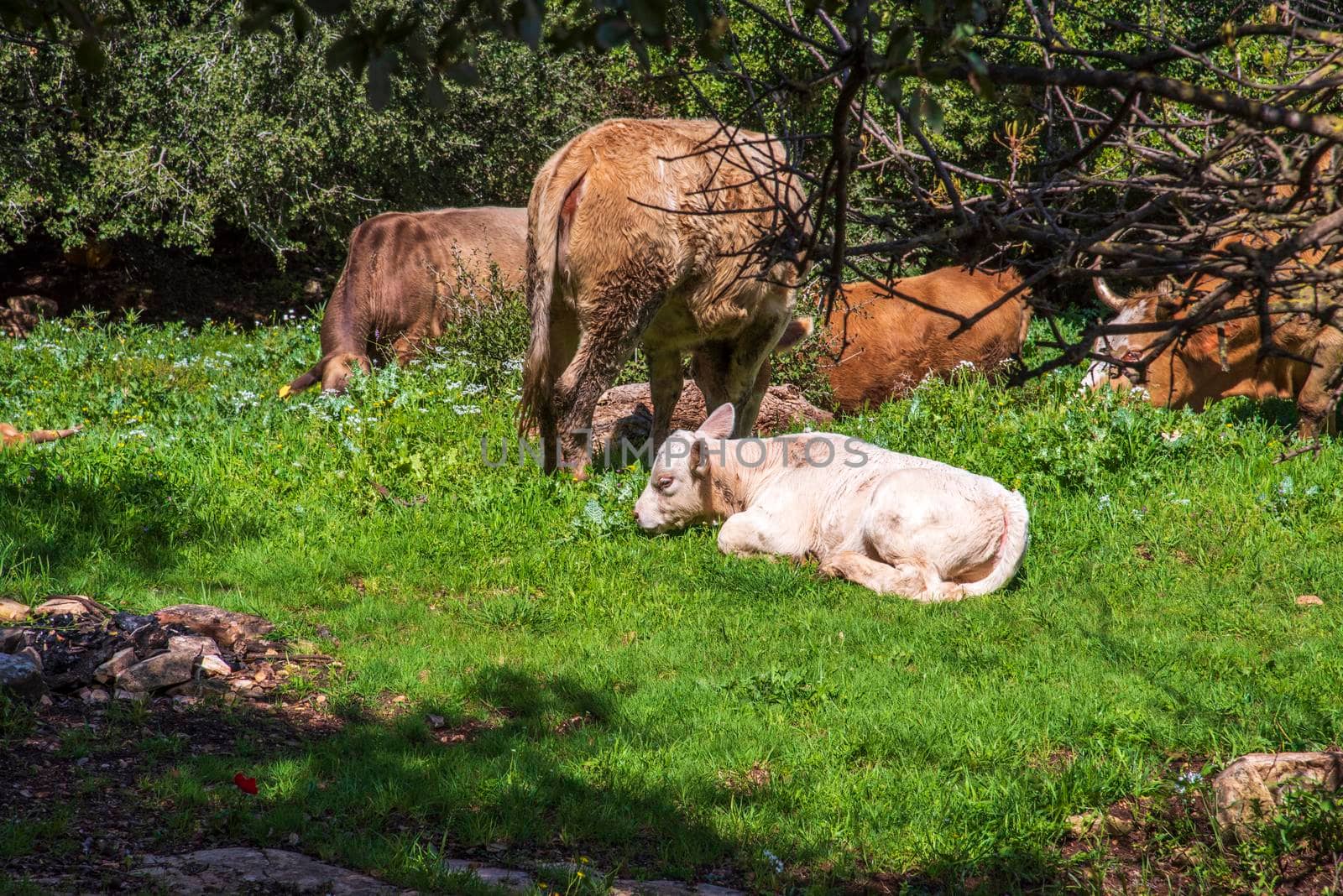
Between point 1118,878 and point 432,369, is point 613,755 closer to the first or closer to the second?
point 1118,878

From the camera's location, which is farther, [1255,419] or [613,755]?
[1255,419]

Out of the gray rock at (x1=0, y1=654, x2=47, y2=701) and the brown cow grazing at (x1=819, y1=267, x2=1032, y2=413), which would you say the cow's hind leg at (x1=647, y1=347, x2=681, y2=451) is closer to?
the brown cow grazing at (x1=819, y1=267, x2=1032, y2=413)

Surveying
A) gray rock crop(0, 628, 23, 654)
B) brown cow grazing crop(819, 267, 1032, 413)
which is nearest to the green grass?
gray rock crop(0, 628, 23, 654)

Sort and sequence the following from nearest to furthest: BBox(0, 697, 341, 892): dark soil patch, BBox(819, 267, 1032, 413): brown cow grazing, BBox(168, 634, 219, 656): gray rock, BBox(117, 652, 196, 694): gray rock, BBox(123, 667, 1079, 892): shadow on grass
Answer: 1. BBox(0, 697, 341, 892): dark soil patch
2. BBox(123, 667, 1079, 892): shadow on grass
3. BBox(117, 652, 196, 694): gray rock
4. BBox(168, 634, 219, 656): gray rock
5. BBox(819, 267, 1032, 413): brown cow grazing

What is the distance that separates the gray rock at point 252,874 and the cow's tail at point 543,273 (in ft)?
15.9

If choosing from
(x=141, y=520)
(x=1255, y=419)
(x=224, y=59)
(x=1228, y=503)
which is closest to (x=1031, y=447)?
(x=1228, y=503)

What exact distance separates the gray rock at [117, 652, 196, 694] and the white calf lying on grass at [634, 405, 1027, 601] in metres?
3.01

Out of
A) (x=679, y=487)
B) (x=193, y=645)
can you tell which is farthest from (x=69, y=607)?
(x=679, y=487)

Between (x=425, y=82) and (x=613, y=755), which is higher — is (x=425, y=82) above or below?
above

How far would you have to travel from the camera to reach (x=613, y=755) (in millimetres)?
4961

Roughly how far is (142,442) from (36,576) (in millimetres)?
2479

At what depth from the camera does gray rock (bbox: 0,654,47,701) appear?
16.6 feet

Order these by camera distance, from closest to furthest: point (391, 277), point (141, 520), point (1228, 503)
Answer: point (141, 520), point (1228, 503), point (391, 277)

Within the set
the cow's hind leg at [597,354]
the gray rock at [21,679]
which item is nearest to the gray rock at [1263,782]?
the gray rock at [21,679]
